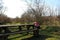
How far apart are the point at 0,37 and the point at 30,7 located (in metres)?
18.0

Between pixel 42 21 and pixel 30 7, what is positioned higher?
pixel 30 7

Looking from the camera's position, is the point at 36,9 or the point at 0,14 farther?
the point at 0,14

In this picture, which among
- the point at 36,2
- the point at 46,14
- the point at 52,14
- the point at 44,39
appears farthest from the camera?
the point at 52,14

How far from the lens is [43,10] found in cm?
2494

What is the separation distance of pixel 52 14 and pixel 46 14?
2.80 meters

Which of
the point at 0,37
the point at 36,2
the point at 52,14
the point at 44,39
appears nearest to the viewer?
the point at 0,37

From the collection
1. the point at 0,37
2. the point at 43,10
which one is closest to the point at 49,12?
the point at 43,10

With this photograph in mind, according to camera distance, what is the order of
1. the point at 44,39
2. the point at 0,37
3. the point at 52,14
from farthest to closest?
1. the point at 52,14
2. the point at 44,39
3. the point at 0,37

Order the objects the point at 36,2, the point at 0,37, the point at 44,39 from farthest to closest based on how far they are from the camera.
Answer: the point at 36,2, the point at 44,39, the point at 0,37

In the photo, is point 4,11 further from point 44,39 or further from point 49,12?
point 44,39

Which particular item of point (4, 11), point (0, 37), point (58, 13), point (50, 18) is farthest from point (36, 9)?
point (0, 37)

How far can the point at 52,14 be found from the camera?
28.7 meters

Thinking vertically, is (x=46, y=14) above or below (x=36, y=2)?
below

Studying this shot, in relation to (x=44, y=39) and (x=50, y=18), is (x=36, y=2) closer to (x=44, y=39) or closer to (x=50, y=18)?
(x=50, y=18)
